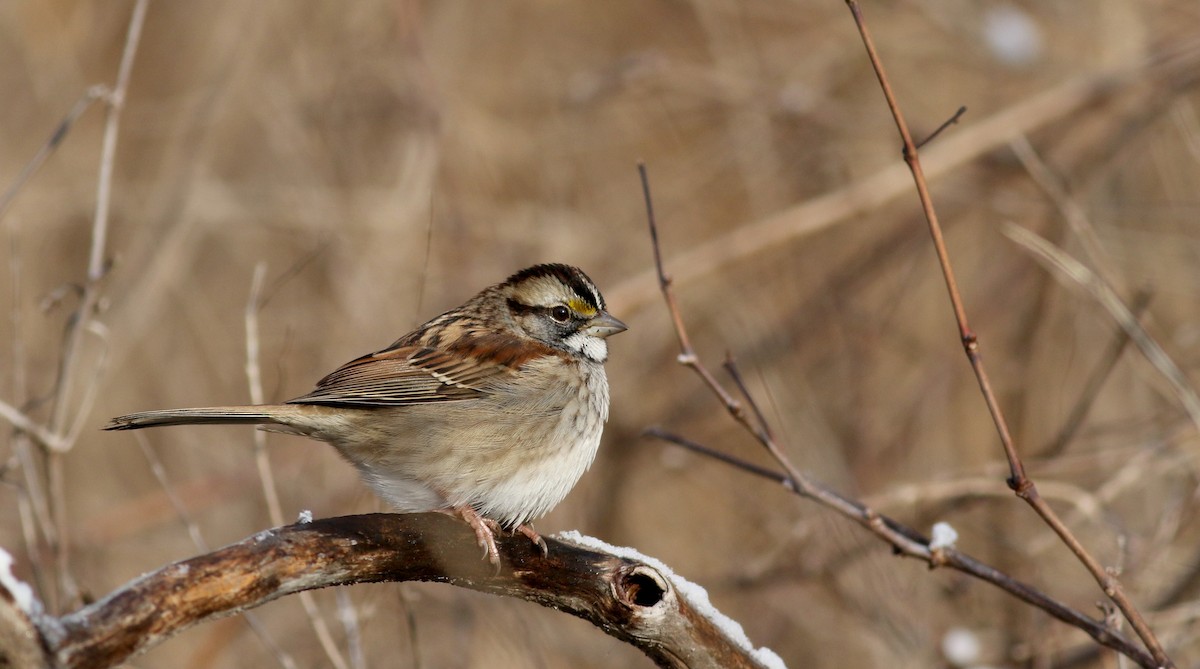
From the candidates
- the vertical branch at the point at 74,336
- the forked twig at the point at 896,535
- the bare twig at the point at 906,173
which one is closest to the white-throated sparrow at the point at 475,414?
the forked twig at the point at 896,535

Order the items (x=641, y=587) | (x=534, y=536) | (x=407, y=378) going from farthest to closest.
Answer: (x=407, y=378) → (x=534, y=536) → (x=641, y=587)

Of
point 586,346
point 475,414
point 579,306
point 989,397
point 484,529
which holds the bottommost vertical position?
point 484,529

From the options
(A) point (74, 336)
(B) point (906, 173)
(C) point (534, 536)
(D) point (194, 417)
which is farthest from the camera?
(B) point (906, 173)

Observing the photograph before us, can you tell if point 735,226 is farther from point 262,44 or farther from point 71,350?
point 71,350

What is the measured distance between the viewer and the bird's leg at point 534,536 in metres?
2.81

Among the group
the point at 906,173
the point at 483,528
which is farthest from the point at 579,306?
the point at 906,173

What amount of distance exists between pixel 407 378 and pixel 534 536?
36.3 inches

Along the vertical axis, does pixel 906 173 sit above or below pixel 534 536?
above

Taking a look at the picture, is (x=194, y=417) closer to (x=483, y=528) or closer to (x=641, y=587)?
(x=483, y=528)

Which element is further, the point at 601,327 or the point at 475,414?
the point at 601,327

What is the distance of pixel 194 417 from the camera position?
2.87 m

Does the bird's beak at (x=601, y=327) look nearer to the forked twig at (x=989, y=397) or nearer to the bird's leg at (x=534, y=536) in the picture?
the bird's leg at (x=534, y=536)

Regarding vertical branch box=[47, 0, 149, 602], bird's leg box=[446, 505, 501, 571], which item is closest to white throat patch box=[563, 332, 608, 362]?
bird's leg box=[446, 505, 501, 571]

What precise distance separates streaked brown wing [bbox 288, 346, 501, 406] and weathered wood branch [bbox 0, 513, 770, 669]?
2.00 ft
